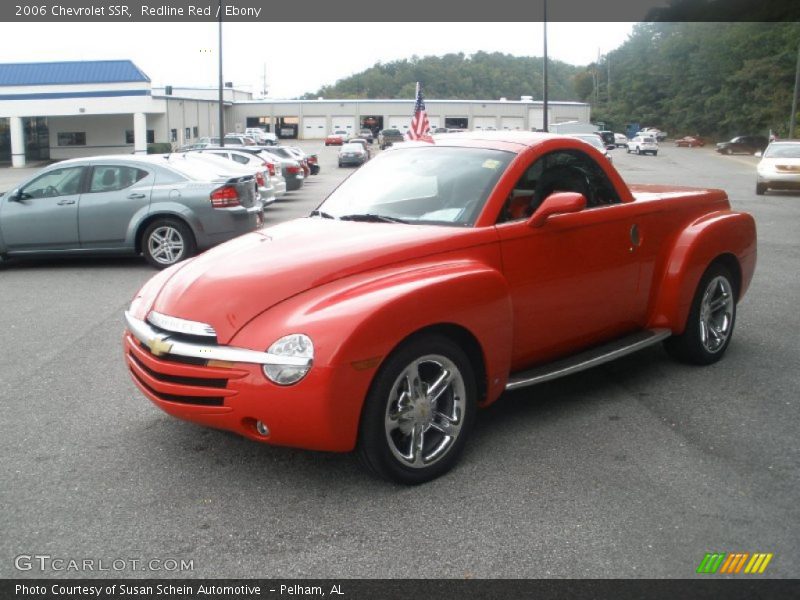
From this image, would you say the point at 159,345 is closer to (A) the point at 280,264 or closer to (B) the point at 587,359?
(A) the point at 280,264

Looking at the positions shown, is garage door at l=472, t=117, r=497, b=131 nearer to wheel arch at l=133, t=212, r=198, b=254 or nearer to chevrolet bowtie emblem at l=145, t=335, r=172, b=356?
wheel arch at l=133, t=212, r=198, b=254

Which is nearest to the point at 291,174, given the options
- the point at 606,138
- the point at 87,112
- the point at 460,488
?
the point at 460,488

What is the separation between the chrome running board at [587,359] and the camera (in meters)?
4.90

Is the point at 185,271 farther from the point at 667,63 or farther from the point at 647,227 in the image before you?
the point at 667,63

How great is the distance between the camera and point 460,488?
4293mm

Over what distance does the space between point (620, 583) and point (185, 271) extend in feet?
9.29

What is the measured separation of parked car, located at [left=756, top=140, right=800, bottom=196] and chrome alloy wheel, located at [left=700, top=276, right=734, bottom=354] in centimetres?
2017

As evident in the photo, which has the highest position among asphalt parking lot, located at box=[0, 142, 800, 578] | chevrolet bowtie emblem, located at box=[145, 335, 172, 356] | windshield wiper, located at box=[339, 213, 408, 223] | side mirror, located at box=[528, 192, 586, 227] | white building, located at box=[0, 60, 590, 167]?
white building, located at box=[0, 60, 590, 167]

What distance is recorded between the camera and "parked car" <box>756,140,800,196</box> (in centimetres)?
2458

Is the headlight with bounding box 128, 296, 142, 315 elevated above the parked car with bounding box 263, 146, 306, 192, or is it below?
below

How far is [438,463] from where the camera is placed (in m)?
4.39

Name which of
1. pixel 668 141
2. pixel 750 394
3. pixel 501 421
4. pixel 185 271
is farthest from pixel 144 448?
pixel 668 141

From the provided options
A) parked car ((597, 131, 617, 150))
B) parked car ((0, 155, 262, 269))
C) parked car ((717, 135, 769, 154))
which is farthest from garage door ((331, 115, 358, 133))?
parked car ((0, 155, 262, 269))

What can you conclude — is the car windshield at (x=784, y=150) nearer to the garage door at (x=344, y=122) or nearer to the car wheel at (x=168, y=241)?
the car wheel at (x=168, y=241)
